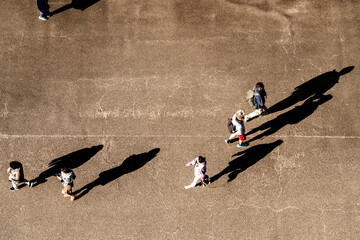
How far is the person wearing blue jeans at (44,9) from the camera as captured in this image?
1124 centimetres

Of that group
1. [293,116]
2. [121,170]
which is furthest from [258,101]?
[121,170]

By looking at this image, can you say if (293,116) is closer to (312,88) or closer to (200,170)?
(312,88)

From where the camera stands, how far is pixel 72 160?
10.6m

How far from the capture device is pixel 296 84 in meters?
11.2

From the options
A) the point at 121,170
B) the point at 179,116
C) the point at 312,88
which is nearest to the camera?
the point at 121,170

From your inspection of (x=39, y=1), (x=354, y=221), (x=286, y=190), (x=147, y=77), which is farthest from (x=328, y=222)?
(x=39, y=1)

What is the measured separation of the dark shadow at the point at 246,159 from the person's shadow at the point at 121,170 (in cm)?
214

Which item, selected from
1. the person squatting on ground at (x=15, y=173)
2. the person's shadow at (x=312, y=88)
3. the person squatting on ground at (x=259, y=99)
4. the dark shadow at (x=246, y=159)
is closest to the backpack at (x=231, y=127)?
the person squatting on ground at (x=259, y=99)

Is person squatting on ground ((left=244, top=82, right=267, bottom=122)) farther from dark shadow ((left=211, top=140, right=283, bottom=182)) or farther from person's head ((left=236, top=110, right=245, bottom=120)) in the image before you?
dark shadow ((left=211, top=140, right=283, bottom=182))

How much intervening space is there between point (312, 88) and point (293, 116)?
1.19 metres

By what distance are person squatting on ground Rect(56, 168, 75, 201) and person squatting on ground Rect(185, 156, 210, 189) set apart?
10.7 feet

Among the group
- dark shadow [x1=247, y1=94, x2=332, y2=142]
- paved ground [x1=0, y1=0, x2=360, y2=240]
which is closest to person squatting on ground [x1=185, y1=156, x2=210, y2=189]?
paved ground [x1=0, y1=0, x2=360, y2=240]

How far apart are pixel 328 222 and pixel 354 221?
775 mm

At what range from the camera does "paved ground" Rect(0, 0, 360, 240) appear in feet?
33.3
